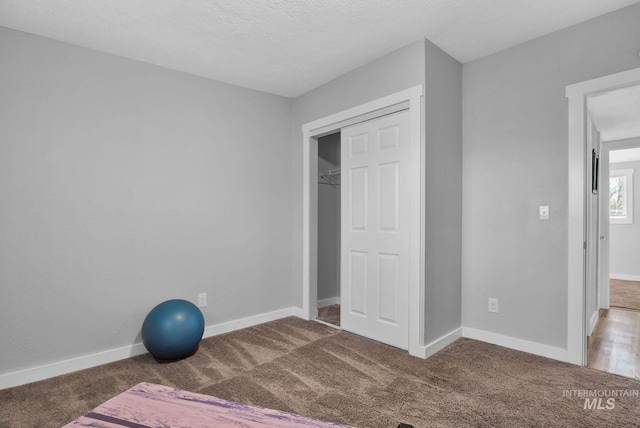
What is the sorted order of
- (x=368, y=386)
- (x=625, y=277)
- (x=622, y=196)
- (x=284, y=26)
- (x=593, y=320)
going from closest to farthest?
(x=368, y=386), (x=284, y=26), (x=593, y=320), (x=625, y=277), (x=622, y=196)

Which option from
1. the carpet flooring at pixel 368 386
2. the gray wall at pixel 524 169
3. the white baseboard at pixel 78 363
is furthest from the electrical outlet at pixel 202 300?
the gray wall at pixel 524 169

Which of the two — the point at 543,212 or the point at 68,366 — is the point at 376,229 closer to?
the point at 543,212

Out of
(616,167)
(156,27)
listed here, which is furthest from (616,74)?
(616,167)

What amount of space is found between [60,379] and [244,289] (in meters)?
1.60

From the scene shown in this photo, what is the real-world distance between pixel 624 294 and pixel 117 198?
6.71m

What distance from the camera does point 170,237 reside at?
3.08 meters

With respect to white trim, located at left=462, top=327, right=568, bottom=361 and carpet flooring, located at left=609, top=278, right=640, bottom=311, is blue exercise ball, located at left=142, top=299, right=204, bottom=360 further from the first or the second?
carpet flooring, located at left=609, top=278, right=640, bottom=311

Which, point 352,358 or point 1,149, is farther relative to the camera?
point 352,358

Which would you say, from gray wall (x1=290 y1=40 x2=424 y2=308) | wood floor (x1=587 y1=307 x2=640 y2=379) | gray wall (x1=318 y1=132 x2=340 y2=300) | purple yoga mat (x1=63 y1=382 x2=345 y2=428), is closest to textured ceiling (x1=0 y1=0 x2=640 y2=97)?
gray wall (x1=290 y1=40 x2=424 y2=308)

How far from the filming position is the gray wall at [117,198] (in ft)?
7.93

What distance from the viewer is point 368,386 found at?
226 centimetres

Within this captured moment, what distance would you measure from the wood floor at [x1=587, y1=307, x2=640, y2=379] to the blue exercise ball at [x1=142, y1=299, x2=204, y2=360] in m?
3.02

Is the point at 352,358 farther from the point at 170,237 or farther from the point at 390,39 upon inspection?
the point at 390,39

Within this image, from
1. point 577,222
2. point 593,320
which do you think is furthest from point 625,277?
point 577,222
